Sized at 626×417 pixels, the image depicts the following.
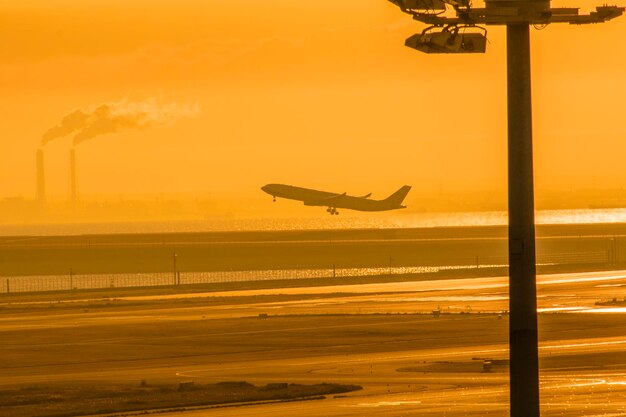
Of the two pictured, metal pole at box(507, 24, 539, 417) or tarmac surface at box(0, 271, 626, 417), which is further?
tarmac surface at box(0, 271, 626, 417)

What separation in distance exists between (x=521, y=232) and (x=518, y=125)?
206cm

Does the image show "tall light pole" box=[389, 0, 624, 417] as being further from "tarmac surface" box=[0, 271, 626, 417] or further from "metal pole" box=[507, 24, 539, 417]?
"tarmac surface" box=[0, 271, 626, 417]

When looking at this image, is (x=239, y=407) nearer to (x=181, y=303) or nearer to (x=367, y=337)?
(x=367, y=337)

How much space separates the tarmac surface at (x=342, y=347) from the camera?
1743 inches

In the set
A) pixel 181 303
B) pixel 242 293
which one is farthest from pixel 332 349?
pixel 242 293

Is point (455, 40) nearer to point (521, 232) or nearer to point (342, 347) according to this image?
point (521, 232)

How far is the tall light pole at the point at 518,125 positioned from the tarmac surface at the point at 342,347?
10.3 m

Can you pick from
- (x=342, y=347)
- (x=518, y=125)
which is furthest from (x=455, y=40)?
(x=342, y=347)

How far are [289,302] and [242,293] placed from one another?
17147mm

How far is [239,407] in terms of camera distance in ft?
144

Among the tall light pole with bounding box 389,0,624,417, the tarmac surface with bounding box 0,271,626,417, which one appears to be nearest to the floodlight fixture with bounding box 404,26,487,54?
the tall light pole with bounding box 389,0,624,417

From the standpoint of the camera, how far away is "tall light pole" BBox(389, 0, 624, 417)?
29234 millimetres

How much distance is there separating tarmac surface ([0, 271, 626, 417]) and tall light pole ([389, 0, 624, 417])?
10254 mm

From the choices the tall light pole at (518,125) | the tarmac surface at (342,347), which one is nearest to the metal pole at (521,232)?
the tall light pole at (518,125)
